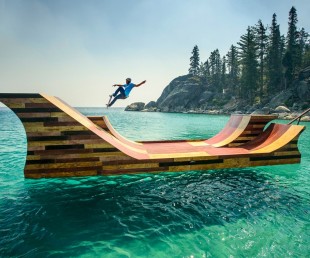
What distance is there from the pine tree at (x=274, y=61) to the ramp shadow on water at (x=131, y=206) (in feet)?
236

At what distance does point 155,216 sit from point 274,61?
77.4 metres

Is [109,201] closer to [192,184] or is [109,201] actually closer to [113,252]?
[113,252]

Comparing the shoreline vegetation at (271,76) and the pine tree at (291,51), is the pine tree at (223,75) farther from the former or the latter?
the pine tree at (291,51)

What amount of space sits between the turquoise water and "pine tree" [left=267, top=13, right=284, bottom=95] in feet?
235

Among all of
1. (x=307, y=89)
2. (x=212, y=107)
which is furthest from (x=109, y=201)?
(x=212, y=107)

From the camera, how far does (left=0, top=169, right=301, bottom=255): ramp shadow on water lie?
4.64 m

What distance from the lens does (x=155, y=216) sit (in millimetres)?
5414

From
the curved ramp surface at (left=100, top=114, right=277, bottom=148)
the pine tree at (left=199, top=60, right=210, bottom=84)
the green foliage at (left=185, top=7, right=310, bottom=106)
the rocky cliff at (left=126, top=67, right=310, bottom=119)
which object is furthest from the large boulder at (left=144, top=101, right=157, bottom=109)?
the curved ramp surface at (left=100, top=114, right=277, bottom=148)

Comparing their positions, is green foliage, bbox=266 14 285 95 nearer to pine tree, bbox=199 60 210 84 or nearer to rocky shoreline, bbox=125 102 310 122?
rocky shoreline, bbox=125 102 310 122

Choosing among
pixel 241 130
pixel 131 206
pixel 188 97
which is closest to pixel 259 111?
pixel 188 97

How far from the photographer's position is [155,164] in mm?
7504

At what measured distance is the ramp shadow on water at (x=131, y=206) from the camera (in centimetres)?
464

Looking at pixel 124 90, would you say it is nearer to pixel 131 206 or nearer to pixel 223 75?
pixel 131 206

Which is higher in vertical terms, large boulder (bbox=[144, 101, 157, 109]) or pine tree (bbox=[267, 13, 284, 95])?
pine tree (bbox=[267, 13, 284, 95])
